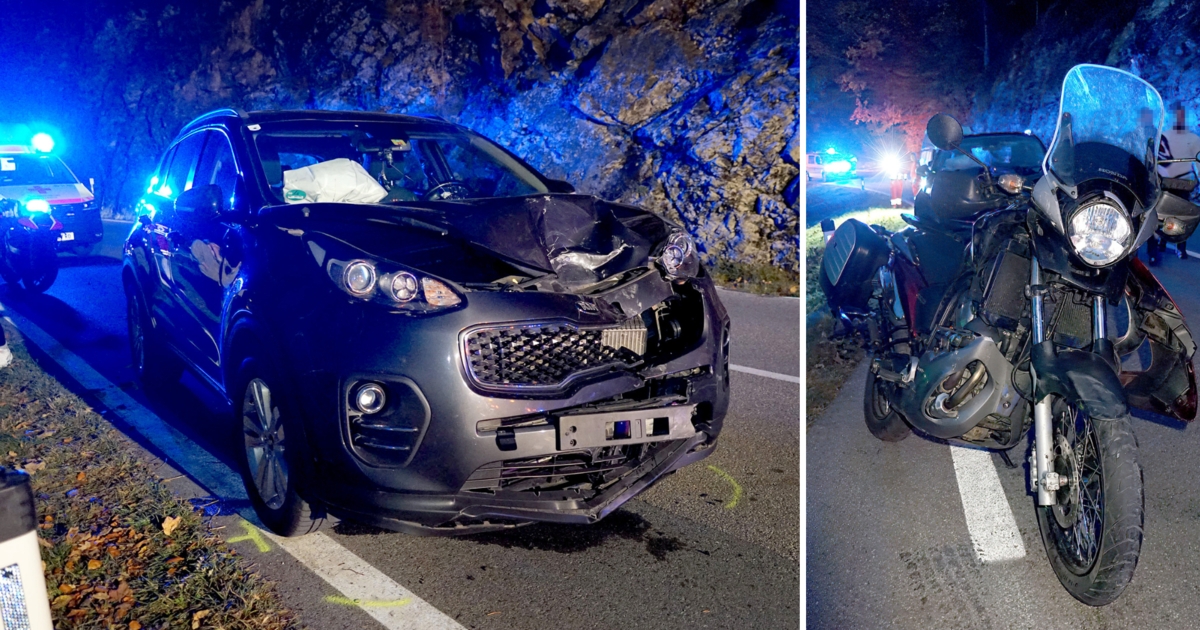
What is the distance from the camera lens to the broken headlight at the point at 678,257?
3.23 metres

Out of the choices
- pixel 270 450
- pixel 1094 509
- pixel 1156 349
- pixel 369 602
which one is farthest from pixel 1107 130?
pixel 270 450

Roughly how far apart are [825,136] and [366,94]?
8.47m

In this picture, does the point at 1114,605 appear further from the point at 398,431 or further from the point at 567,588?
the point at 398,431

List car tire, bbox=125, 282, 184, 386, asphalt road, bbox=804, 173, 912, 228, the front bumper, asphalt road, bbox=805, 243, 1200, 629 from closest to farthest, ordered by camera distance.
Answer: asphalt road, bbox=805, 243, 1200, 629, asphalt road, bbox=804, 173, 912, 228, the front bumper, car tire, bbox=125, 282, 184, 386

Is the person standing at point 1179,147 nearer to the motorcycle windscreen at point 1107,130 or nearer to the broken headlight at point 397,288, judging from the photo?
the motorcycle windscreen at point 1107,130

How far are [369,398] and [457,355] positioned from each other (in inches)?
13.0

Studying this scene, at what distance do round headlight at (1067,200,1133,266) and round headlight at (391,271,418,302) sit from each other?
194cm

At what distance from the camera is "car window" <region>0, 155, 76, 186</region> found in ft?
27.1

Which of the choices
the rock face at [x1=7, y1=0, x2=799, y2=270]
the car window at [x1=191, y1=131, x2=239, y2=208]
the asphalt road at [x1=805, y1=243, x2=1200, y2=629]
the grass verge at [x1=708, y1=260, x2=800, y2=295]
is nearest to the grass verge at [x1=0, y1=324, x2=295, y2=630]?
the car window at [x1=191, y1=131, x2=239, y2=208]

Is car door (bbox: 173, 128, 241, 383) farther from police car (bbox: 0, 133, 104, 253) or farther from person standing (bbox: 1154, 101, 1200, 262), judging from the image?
police car (bbox: 0, 133, 104, 253)

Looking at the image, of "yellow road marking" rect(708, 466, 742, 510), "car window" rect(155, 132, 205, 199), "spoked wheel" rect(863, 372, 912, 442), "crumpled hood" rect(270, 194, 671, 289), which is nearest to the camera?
"spoked wheel" rect(863, 372, 912, 442)

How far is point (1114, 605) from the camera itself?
80.7 inches

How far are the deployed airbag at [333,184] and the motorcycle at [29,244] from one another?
5998 millimetres

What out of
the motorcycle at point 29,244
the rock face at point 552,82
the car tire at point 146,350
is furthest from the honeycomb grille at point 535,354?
the motorcycle at point 29,244
